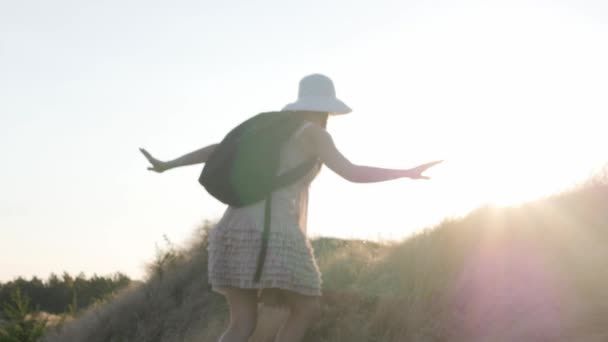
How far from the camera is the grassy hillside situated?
648 cm

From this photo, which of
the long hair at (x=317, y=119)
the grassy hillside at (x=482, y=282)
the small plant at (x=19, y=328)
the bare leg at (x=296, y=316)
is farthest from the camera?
the small plant at (x=19, y=328)

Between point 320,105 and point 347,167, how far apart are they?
1.56 feet

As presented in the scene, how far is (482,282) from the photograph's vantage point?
7.27 m

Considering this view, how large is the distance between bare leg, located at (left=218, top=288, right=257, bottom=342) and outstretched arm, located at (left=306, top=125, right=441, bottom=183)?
0.90 metres

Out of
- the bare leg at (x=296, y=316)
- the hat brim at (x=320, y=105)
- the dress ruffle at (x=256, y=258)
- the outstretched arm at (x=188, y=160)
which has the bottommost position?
the bare leg at (x=296, y=316)

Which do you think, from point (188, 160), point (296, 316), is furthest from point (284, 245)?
point (188, 160)

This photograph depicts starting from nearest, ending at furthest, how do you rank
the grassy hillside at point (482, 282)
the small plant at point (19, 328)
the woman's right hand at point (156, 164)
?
the woman's right hand at point (156, 164), the grassy hillside at point (482, 282), the small plant at point (19, 328)

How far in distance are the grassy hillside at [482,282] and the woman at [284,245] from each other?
2001 millimetres

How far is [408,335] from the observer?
6.86 meters

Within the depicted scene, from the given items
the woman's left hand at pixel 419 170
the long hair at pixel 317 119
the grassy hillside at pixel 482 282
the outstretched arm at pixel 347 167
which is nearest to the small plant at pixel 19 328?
the grassy hillside at pixel 482 282

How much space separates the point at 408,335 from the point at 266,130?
2665mm

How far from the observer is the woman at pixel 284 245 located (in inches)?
191

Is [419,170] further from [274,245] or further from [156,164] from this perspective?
[156,164]

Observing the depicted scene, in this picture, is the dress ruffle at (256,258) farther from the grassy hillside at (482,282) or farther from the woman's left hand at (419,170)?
the grassy hillside at (482,282)
